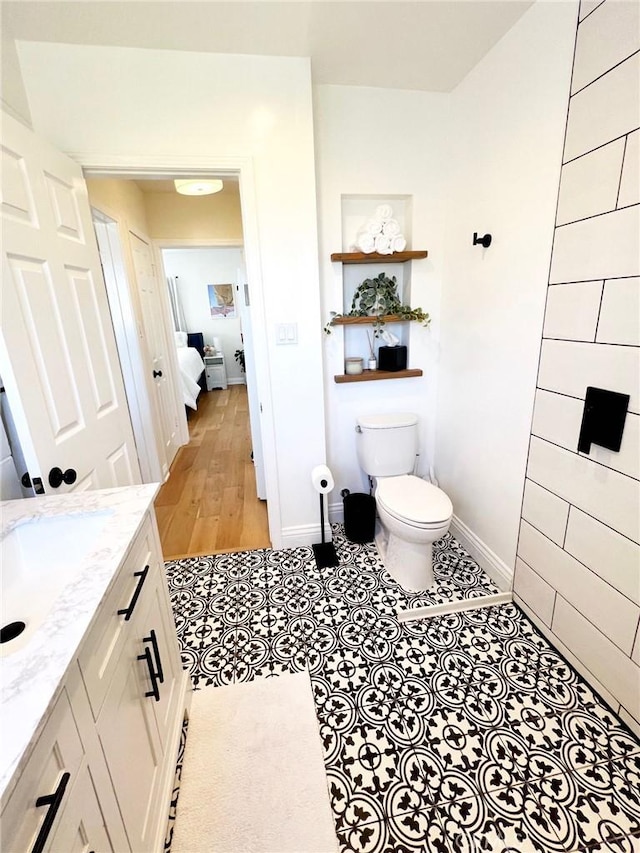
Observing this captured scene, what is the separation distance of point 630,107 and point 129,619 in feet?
6.51

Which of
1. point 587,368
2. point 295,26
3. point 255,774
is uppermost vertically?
point 295,26

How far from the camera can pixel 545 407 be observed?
1521 millimetres

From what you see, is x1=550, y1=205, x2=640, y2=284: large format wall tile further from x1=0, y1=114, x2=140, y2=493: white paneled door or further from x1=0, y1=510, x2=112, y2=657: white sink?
x1=0, y1=114, x2=140, y2=493: white paneled door

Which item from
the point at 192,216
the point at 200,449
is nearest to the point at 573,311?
the point at 192,216

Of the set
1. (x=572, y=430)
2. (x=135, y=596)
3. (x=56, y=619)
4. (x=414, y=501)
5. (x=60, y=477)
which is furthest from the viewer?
(x=414, y=501)

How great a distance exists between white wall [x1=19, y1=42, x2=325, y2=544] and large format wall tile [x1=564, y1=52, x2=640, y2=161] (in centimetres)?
104

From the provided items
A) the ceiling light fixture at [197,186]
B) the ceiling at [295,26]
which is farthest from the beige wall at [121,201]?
the ceiling at [295,26]

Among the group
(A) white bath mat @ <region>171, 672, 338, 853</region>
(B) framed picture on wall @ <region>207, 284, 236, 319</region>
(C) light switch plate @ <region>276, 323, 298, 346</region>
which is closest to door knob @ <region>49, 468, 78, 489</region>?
(A) white bath mat @ <region>171, 672, 338, 853</region>

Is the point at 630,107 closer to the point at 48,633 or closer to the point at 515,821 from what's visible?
the point at 48,633

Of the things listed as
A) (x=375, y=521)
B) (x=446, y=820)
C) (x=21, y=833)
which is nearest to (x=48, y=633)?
(x=21, y=833)

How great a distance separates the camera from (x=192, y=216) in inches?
139

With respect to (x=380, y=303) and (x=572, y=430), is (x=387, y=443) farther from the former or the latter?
(x=572, y=430)

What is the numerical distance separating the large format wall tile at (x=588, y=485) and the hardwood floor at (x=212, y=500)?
1.58 m

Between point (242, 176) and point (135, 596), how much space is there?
1.77 meters
